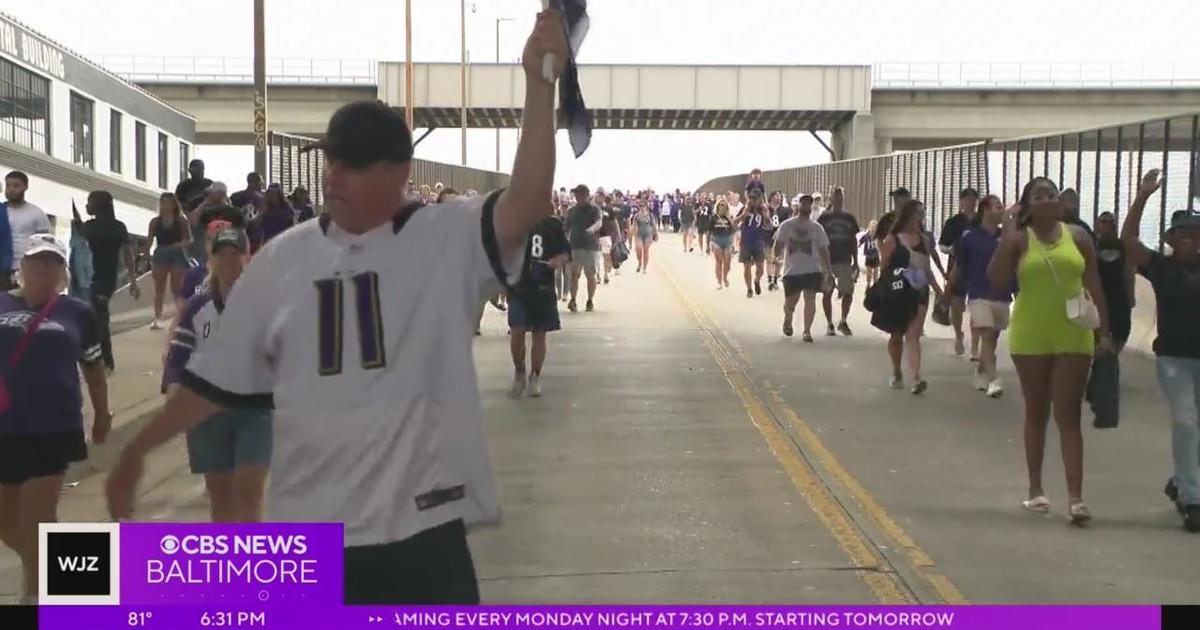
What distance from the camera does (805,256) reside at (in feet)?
63.7

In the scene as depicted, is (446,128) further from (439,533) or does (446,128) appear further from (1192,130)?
(439,533)

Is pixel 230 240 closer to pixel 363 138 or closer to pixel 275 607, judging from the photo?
pixel 275 607

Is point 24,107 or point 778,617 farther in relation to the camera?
point 24,107

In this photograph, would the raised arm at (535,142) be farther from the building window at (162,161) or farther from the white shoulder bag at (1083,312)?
the building window at (162,161)

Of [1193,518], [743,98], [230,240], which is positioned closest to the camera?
[230,240]

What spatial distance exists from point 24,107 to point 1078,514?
86.0 ft

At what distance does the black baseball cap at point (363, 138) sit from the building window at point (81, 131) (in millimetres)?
32776

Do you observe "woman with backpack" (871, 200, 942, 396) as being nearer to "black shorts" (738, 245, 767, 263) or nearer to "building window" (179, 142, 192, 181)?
"black shorts" (738, 245, 767, 263)

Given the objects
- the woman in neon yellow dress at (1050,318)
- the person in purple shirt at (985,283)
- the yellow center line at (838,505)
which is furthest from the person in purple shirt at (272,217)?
the woman in neon yellow dress at (1050,318)

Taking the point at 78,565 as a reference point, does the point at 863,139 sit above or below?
above

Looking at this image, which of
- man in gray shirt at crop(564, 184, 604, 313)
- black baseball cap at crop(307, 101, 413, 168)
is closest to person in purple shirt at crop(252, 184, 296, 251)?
man in gray shirt at crop(564, 184, 604, 313)

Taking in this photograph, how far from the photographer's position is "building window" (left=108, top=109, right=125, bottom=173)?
38.5 m

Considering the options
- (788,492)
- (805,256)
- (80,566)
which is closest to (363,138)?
A: (80,566)

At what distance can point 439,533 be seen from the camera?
3.56 metres
